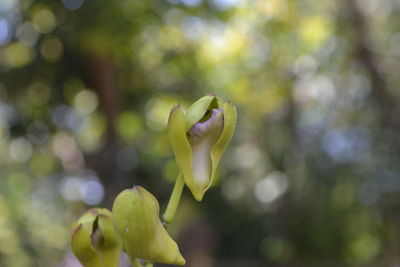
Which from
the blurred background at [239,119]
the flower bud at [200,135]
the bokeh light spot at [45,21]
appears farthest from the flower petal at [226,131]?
the bokeh light spot at [45,21]

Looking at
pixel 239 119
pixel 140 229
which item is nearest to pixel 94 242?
pixel 140 229

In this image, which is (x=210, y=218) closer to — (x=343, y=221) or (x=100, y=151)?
(x=343, y=221)

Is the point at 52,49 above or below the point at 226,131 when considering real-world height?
below

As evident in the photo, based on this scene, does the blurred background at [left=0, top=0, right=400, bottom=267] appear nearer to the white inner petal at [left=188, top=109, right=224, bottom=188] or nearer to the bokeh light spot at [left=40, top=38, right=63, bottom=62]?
the bokeh light spot at [left=40, top=38, right=63, bottom=62]

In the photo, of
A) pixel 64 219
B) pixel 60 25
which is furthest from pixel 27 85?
pixel 64 219

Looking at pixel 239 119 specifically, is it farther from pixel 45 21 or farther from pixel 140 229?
pixel 140 229

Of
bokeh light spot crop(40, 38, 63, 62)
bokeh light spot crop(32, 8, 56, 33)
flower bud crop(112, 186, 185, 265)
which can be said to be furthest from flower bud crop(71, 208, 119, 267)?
bokeh light spot crop(40, 38, 63, 62)

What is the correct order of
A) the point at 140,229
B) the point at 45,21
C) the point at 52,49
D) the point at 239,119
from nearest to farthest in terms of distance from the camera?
the point at 140,229, the point at 45,21, the point at 52,49, the point at 239,119
